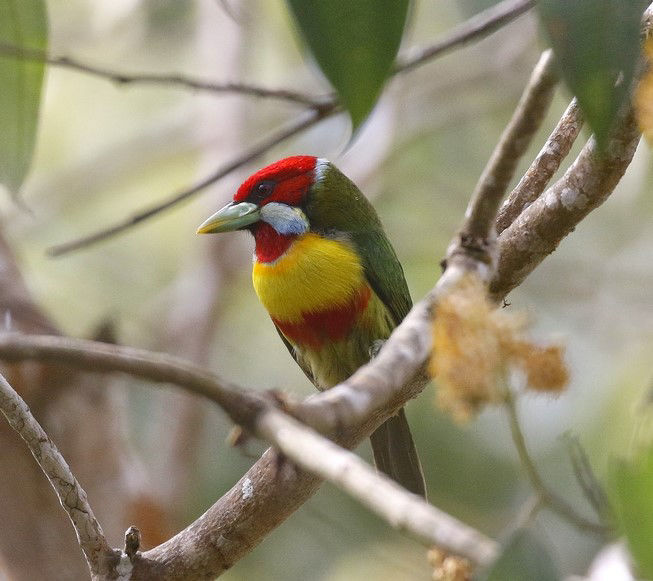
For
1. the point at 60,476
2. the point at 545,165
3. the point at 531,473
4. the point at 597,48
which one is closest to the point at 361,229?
the point at 545,165

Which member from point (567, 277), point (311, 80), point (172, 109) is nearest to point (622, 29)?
point (567, 277)

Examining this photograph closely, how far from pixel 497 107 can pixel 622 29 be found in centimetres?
582

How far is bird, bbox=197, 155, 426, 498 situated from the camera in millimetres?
2885

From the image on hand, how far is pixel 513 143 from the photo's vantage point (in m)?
1.37

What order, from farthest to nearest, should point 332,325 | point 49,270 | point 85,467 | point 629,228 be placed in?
point 49,270
point 629,228
point 85,467
point 332,325

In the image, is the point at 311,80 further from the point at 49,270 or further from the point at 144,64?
the point at 49,270

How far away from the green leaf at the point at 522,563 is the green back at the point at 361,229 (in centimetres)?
169

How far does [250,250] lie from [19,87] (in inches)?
139

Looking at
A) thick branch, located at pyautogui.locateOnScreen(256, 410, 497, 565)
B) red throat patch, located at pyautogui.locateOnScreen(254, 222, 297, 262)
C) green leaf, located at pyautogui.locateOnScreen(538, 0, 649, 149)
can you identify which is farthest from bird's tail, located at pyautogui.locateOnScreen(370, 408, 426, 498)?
thick branch, located at pyautogui.locateOnScreen(256, 410, 497, 565)

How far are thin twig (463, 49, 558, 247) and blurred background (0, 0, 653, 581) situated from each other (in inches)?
96.7

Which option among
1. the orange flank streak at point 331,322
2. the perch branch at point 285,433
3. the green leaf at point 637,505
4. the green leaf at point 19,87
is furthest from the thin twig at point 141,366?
the orange flank streak at point 331,322

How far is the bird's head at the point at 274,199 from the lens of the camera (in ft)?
10.1

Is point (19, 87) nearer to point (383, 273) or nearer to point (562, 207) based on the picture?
point (383, 273)

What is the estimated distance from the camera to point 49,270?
7.96 m
